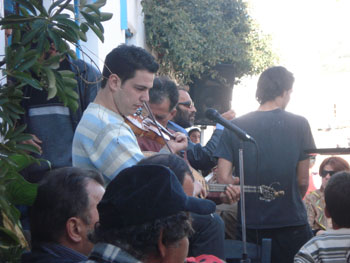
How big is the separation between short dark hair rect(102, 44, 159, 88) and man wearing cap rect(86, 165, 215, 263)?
138 centimetres

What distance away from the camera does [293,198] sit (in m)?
3.87

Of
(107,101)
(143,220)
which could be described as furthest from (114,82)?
(143,220)

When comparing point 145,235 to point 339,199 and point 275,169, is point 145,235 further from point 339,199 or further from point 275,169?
point 275,169

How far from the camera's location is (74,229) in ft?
7.77

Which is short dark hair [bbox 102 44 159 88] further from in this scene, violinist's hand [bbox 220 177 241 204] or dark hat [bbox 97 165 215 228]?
dark hat [bbox 97 165 215 228]

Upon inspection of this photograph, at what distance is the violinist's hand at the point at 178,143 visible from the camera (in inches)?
140

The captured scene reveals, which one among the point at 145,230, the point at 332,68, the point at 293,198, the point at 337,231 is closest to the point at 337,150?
the point at 337,231

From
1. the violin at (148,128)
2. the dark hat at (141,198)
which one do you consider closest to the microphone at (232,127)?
the violin at (148,128)

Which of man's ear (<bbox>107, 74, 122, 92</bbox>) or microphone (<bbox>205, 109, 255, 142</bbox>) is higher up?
man's ear (<bbox>107, 74, 122, 92</bbox>)

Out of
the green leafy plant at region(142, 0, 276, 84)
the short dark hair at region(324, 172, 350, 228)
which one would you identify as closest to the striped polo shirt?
the short dark hair at region(324, 172, 350, 228)

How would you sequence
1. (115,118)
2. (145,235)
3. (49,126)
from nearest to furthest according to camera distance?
(145,235)
(115,118)
(49,126)

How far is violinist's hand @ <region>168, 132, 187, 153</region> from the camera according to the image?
11.7 feet

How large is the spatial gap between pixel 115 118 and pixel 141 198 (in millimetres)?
1281

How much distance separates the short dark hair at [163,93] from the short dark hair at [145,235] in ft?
8.65
